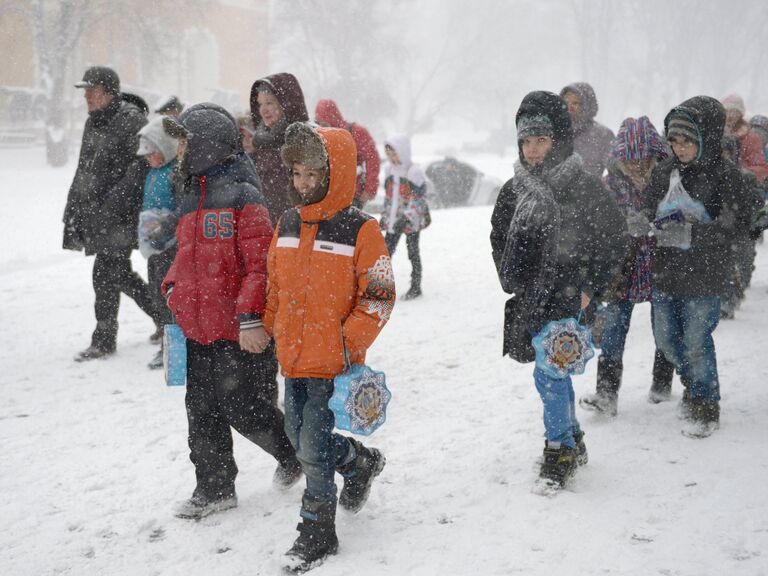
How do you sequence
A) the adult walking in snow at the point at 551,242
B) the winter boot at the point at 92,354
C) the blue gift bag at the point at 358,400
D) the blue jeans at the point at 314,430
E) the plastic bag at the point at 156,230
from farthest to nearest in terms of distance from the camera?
the winter boot at the point at 92,354
the plastic bag at the point at 156,230
the adult walking in snow at the point at 551,242
the blue jeans at the point at 314,430
the blue gift bag at the point at 358,400

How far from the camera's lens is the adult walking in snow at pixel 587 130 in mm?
6070

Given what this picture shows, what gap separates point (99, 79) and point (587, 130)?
413 centimetres

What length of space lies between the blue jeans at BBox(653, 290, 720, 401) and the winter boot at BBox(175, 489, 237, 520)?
2717 millimetres

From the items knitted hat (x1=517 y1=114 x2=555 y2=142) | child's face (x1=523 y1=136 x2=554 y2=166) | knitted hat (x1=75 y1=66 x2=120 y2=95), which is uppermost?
knitted hat (x1=75 y1=66 x2=120 y2=95)

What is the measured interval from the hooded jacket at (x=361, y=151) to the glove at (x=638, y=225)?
2551mm

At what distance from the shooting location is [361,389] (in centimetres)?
312

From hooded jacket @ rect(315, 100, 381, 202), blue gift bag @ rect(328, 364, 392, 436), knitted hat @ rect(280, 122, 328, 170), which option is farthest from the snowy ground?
knitted hat @ rect(280, 122, 328, 170)

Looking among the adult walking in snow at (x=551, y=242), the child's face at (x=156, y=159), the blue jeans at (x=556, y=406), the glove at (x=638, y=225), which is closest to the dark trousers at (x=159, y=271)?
the child's face at (x=156, y=159)

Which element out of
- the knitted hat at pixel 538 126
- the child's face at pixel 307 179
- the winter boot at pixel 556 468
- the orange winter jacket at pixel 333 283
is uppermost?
the knitted hat at pixel 538 126

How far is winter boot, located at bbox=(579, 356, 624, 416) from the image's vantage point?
478 cm

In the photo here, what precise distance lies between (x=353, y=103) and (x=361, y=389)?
4105cm

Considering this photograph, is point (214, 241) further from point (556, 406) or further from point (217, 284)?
point (556, 406)

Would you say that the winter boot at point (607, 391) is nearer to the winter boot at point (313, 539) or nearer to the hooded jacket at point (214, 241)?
the winter boot at point (313, 539)

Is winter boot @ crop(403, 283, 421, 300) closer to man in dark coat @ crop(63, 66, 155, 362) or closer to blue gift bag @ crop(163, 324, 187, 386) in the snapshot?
man in dark coat @ crop(63, 66, 155, 362)
